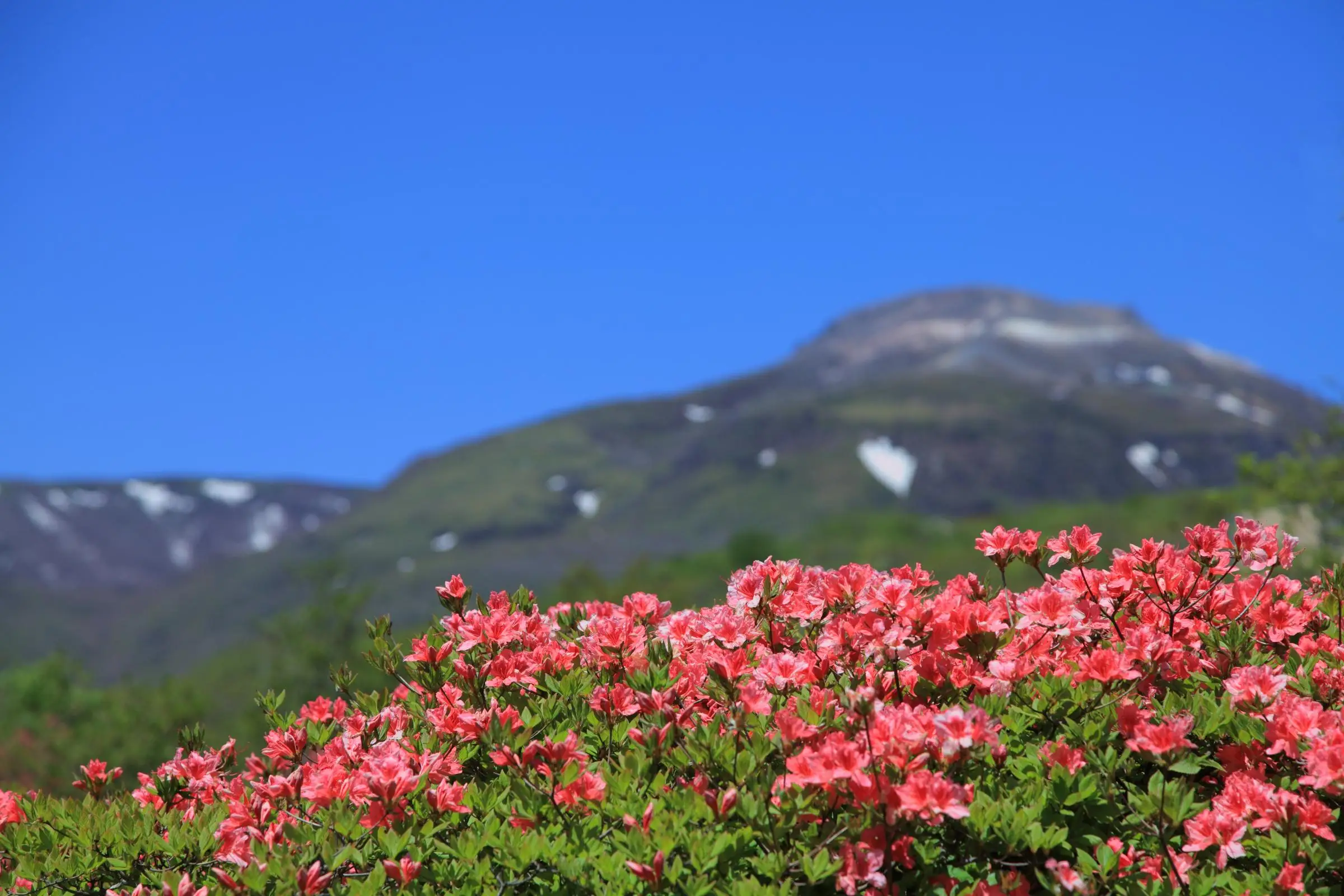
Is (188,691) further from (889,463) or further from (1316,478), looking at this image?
(889,463)

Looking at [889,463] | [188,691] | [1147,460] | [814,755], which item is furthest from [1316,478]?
[1147,460]

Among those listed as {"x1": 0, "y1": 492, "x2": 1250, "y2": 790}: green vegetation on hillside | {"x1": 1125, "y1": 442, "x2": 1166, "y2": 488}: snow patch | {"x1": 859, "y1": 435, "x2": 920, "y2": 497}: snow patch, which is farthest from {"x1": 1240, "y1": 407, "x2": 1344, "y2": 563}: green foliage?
{"x1": 1125, "y1": 442, "x2": 1166, "y2": 488}: snow patch

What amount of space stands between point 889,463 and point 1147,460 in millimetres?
44680

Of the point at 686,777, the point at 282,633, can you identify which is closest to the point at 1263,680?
the point at 686,777

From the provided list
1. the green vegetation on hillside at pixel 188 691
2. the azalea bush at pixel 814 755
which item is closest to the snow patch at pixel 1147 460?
the green vegetation on hillside at pixel 188 691

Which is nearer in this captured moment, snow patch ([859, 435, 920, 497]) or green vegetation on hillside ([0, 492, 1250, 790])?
green vegetation on hillside ([0, 492, 1250, 790])

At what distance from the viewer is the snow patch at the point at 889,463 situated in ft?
584

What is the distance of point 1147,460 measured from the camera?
18900 cm

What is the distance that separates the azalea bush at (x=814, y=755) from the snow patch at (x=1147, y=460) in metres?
194

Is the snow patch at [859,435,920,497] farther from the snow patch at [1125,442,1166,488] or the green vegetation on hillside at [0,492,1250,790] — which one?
the green vegetation on hillside at [0,492,1250,790]

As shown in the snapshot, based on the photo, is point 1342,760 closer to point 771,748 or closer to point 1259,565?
point 1259,565

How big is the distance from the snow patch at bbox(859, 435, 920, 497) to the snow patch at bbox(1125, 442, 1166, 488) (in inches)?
1522

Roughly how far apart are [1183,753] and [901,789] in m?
0.84

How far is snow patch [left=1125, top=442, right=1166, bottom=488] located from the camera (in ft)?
604
